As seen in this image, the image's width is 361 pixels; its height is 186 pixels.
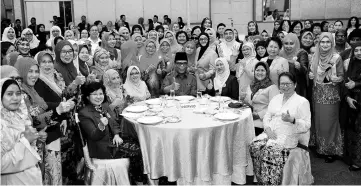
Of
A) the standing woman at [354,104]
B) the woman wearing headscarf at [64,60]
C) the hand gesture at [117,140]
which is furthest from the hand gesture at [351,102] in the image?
the woman wearing headscarf at [64,60]

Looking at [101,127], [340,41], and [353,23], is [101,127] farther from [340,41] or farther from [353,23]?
Answer: [353,23]

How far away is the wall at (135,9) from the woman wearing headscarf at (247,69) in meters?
8.54

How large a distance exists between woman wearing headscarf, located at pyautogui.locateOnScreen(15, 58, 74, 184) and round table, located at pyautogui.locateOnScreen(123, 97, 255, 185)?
76 centimetres

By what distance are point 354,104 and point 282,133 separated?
1233 mm

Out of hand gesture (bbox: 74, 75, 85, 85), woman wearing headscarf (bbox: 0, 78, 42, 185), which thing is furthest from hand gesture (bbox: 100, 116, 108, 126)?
woman wearing headscarf (bbox: 0, 78, 42, 185)

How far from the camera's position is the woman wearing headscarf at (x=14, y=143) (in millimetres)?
2580

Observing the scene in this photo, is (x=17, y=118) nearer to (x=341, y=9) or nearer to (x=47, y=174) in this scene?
(x=47, y=174)

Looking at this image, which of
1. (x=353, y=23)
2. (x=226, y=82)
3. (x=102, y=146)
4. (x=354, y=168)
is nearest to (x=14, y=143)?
(x=102, y=146)

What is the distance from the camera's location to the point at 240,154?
3.90 m

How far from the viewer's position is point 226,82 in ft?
16.6

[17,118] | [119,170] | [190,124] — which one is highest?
[17,118]

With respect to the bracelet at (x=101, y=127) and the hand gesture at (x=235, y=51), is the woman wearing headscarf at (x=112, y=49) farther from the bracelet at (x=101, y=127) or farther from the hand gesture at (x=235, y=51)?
the bracelet at (x=101, y=127)

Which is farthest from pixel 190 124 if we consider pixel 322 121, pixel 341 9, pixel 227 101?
pixel 341 9

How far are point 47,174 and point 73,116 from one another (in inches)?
27.2
